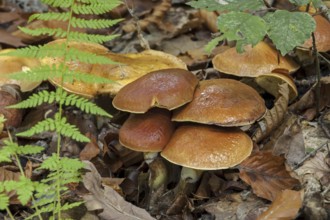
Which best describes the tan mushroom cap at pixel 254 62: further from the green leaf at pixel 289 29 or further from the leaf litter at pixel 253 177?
the green leaf at pixel 289 29

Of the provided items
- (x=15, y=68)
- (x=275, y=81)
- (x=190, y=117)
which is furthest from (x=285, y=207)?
(x=15, y=68)

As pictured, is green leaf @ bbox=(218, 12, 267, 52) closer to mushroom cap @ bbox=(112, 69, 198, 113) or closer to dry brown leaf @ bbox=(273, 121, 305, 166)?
mushroom cap @ bbox=(112, 69, 198, 113)

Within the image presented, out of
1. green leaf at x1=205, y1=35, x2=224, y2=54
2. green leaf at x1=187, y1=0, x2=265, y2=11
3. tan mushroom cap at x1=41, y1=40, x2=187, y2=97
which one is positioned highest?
green leaf at x1=187, y1=0, x2=265, y2=11

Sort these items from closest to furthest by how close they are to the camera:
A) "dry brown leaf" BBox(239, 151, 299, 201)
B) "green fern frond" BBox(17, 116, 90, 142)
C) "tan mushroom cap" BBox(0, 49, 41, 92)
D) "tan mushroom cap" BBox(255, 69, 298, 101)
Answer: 1. "green fern frond" BBox(17, 116, 90, 142)
2. "dry brown leaf" BBox(239, 151, 299, 201)
3. "tan mushroom cap" BBox(255, 69, 298, 101)
4. "tan mushroom cap" BBox(0, 49, 41, 92)

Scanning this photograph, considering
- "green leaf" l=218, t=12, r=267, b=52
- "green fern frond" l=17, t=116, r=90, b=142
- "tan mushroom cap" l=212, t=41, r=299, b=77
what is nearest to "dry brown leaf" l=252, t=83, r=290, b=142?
"tan mushroom cap" l=212, t=41, r=299, b=77

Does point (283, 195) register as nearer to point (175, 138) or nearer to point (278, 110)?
point (175, 138)

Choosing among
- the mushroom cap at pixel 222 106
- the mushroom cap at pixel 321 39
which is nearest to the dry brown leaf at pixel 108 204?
the mushroom cap at pixel 222 106
